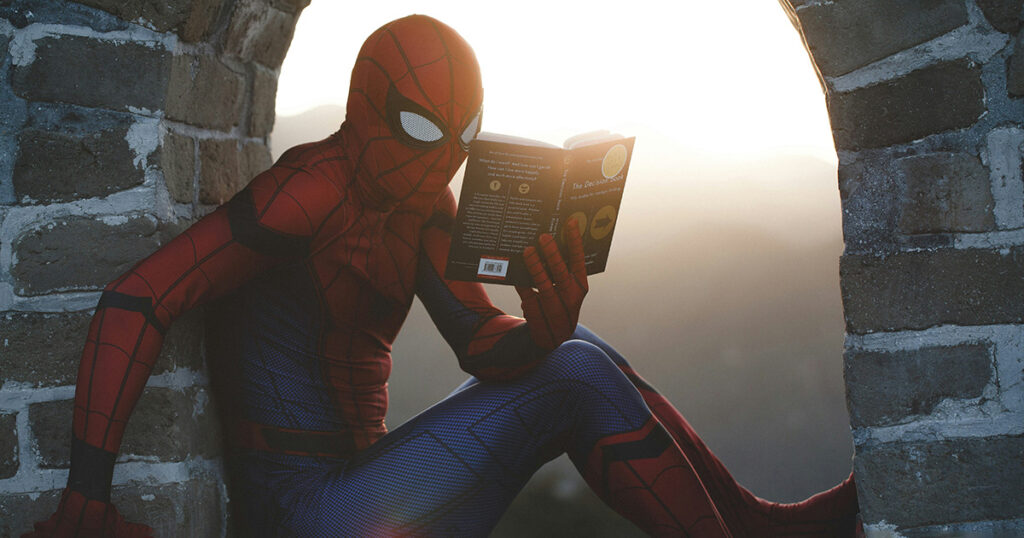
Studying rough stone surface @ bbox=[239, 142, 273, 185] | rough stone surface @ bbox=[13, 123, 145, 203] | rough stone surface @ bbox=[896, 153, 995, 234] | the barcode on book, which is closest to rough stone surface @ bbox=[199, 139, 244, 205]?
rough stone surface @ bbox=[239, 142, 273, 185]

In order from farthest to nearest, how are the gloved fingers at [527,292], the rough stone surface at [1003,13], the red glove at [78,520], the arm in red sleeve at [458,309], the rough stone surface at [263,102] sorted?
the rough stone surface at [263,102] → the arm in red sleeve at [458,309] → the gloved fingers at [527,292] → the rough stone surface at [1003,13] → the red glove at [78,520]

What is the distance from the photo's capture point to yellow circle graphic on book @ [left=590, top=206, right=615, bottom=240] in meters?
1.13

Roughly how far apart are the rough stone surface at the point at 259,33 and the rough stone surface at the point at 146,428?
54cm

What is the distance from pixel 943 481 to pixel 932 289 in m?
0.26

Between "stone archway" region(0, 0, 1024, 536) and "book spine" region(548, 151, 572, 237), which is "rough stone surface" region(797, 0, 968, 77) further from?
"book spine" region(548, 151, 572, 237)

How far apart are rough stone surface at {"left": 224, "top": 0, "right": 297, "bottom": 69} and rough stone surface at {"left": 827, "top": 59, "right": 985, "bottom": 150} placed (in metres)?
0.87

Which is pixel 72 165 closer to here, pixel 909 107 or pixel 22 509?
pixel 22 509

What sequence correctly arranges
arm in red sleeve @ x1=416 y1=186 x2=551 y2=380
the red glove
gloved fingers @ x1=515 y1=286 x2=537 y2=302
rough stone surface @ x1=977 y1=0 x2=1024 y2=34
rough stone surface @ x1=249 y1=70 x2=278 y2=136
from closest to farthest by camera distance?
1. the red glove
2. rough stone surface @ x1=977 y1=0 x2=1024 y2=34
3. gloved fingers @ x1=515 y1=286 x2=537 y2=302
4. arm in red sleeve @ x1=416 y1=186 x2=551 y2=380
5. rough stone surface @ x1=249 y1=70 x2=278 y2=136

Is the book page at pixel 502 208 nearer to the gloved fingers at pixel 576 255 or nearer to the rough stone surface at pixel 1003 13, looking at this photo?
the gloved fingers at pixel 576 255

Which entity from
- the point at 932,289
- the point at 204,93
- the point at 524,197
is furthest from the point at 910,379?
the point at 204,93

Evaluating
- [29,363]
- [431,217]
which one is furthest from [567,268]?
[29,363]

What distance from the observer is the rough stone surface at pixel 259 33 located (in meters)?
1.25

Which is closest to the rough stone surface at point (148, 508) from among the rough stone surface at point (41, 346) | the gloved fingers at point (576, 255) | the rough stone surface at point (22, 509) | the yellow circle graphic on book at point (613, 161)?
the rough stone surface at point (22, 509)

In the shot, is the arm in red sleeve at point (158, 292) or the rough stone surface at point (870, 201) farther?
the rough stone surface at point (870, 201)
